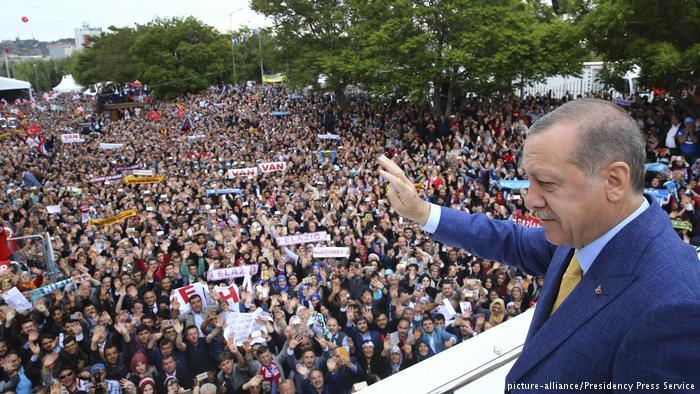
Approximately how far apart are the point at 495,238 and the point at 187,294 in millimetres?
5015

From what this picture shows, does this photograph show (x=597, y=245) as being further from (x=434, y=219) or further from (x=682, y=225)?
(x=682, y=225)

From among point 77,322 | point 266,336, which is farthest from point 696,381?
point 77,322

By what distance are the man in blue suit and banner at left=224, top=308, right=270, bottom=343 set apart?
13.3 ft

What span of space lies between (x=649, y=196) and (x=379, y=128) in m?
18.0

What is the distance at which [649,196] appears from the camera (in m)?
1.05

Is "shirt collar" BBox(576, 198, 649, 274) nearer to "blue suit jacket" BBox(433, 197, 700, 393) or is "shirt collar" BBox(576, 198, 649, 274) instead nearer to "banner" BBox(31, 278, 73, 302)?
"blue suit jacket" BBox(433, 197, 700, 393)

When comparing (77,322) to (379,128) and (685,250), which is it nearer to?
(685,250)

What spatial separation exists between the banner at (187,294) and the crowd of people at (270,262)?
49 millimetres

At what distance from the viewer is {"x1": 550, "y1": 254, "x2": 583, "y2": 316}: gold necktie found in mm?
1078

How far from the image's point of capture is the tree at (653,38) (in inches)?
437

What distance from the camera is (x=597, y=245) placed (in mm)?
983

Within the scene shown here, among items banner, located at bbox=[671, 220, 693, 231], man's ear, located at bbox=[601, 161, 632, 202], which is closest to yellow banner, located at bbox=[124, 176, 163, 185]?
banner, located at bbox=[671, 220, 693, 231]

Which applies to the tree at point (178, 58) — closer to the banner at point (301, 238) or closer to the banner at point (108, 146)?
the banner at point (108, 146)

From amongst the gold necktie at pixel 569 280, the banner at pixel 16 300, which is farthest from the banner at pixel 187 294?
the gold necktie at pixel 569 280
